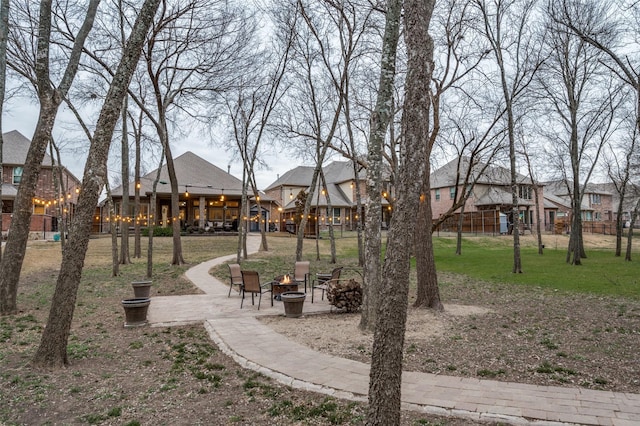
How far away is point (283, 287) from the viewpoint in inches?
382

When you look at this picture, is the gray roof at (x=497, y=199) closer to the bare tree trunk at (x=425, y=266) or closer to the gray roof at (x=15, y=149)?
the bare tree trunk at (x=425, y=266)

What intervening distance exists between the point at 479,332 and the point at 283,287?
15.8ft

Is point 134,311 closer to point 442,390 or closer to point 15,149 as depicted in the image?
point 442,390

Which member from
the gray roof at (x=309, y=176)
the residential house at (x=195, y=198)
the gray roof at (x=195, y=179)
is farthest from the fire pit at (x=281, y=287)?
the gray roof at (x=309, y=176)

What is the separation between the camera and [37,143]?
7438 mm

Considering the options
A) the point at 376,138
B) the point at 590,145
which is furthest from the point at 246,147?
the point at 590,145

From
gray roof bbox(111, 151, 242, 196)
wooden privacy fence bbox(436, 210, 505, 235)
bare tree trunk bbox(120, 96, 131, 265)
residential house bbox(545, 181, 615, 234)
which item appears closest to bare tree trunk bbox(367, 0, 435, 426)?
bare tree trunk bbox(120, 96, 131, 265)

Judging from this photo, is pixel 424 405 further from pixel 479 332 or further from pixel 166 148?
pixel 166 148

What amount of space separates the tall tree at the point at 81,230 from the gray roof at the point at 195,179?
27905mm

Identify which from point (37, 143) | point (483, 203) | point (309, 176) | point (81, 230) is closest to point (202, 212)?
point (309, 176)

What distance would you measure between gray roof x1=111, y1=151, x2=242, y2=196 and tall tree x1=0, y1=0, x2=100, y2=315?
24.5 metres

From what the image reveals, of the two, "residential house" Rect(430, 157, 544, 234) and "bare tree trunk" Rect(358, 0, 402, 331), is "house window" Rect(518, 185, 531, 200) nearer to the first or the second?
"residential house" Rect(430, 157, 544, 234)

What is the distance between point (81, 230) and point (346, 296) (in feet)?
17.9

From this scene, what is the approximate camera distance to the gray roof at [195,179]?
3309 centimetres
